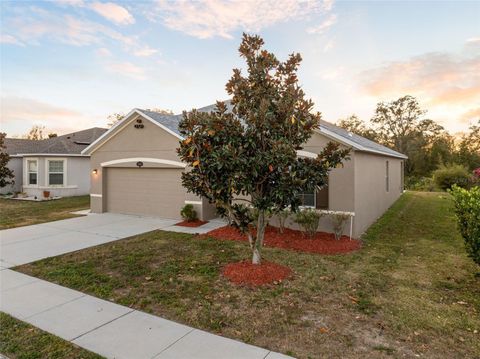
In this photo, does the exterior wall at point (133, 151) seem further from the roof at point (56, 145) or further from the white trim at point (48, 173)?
the roof at point (56, 145)

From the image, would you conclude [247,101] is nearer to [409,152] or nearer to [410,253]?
[410,253]

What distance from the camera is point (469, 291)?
5.34m

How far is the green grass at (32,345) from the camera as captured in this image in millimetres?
3430

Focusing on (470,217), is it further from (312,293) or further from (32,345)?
(32,345)

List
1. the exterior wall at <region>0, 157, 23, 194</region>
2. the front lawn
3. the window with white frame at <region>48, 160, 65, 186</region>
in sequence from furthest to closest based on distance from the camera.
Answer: the exterior wall at <region>0, 157, 23, 194</region>
the window with white frame at <region>48, 160, 65, 186</region>
the front lawn

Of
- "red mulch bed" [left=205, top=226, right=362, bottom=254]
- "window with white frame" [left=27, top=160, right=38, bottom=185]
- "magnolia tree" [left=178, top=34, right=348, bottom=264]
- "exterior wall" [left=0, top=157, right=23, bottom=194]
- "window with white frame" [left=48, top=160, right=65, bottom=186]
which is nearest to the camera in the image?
"magnolia tree" [left=178, top=34, right=348, bottom=264]

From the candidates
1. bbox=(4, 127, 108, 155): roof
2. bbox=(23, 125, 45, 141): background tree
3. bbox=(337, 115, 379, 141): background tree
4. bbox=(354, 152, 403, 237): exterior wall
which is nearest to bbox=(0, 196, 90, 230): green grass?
bbox=(4, 127, 108, 155): roof

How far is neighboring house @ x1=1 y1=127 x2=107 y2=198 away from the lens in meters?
19.7

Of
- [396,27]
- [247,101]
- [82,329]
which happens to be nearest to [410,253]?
[247,101]

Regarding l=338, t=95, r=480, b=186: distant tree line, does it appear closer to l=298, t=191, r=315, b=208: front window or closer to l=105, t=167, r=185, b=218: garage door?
l=298, t=191, r=315, b=208: front window

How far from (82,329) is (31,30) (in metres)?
12.1

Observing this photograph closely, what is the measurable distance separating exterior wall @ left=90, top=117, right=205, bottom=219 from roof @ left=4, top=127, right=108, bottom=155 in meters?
7.94

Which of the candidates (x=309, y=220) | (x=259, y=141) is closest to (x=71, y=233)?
(x=259, y=141)

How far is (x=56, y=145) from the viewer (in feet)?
68.8
